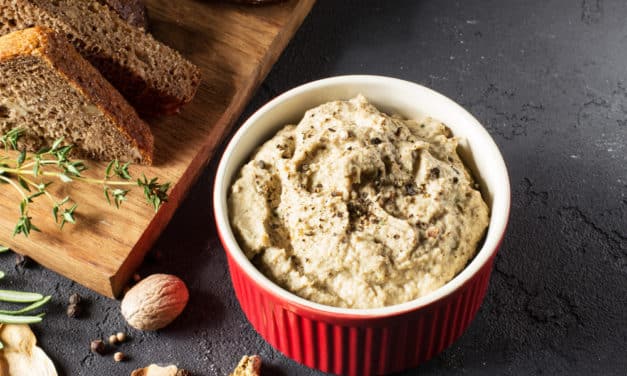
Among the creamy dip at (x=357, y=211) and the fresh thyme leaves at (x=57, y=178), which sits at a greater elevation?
the creamy dip at (x=357, y=211)

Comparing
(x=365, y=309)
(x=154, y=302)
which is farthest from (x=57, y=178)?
(x=365, y=309)

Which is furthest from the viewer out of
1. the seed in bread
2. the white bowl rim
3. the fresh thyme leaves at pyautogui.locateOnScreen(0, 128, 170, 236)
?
the fresh thyme leaves at pyautogui.locateOnScreen(0, 128, 170, 236)

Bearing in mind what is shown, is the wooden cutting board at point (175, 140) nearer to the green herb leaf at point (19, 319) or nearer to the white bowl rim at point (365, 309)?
the green herb leaf at point (19, 319)

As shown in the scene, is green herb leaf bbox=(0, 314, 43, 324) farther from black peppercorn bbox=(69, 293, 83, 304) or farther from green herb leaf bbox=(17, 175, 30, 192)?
green herb leaf bbox=(17, 175, 30, 192)

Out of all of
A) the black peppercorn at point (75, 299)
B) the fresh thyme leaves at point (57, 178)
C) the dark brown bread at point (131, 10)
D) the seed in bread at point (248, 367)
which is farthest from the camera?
the dark brown bread at point (131, 10)

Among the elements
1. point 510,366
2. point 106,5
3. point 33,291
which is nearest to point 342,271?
point 510,366

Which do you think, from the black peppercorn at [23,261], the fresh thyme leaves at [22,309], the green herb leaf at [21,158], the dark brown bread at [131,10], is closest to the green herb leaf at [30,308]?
the fresh thyme leaves at [22,309]

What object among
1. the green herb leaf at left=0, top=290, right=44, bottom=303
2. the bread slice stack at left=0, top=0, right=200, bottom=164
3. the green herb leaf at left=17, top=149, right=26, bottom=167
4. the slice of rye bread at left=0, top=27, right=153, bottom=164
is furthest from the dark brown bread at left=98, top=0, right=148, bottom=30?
the green herb leaf at left=0, top=290, right=44, bottom=303
